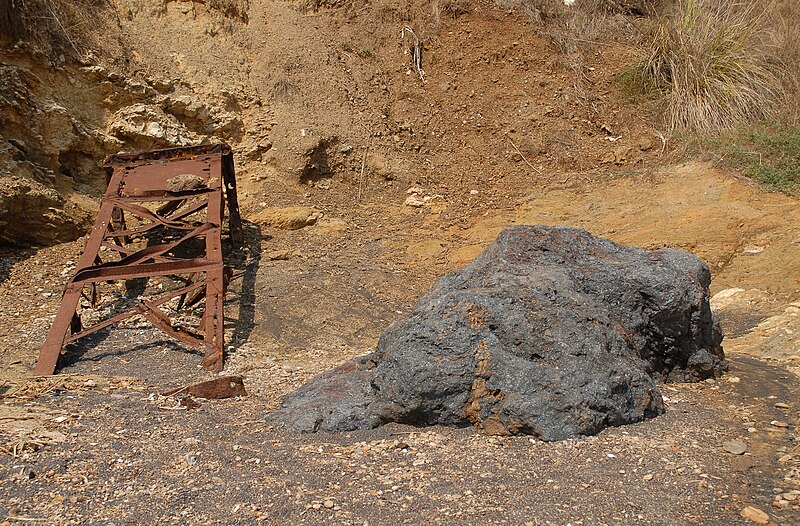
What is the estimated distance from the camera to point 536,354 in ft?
10.6

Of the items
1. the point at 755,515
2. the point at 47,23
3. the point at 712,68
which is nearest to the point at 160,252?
the point at 47,23

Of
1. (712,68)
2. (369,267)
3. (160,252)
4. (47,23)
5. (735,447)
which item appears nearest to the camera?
(735,447)

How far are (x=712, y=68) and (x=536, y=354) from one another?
8.62 m

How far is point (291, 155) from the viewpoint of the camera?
9.16 meters

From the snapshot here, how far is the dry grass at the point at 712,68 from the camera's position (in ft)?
31.5

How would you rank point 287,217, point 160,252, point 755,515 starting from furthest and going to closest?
point 287,217 → point 160,252 → point 755,515

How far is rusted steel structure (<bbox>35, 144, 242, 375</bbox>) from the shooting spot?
4875 mm

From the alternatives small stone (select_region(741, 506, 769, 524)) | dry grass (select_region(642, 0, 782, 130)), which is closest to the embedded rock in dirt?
dry grass (select_region(642, 0, 782, 130))

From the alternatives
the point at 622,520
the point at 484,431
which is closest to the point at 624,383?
the point at 484,431

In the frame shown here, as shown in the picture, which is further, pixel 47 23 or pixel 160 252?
pixel 47 23

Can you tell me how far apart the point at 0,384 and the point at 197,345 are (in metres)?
1.26

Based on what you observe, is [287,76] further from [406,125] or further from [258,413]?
[258,413]

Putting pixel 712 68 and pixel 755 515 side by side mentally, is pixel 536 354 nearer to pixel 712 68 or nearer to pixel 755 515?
pixel 755 515

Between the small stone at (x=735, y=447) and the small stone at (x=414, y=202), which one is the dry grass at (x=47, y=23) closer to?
the small stone at (x=414, y=202)
